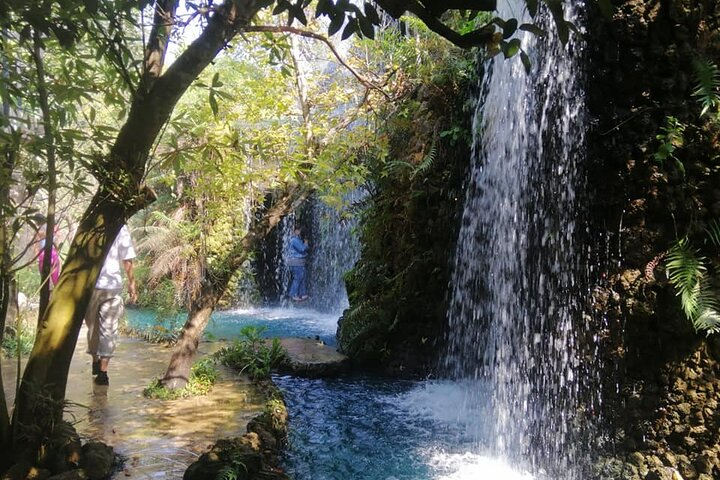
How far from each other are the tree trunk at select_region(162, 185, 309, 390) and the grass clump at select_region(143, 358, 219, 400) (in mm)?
71

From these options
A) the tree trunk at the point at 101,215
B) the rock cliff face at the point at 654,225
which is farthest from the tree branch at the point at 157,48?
the rock cliff face at the point at 654,225

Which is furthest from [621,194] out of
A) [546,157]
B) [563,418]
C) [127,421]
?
[127,421]

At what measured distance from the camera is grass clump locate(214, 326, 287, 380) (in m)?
6.87

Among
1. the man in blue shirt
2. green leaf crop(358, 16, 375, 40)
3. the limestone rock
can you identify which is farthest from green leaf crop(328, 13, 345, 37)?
the man in blue shirt

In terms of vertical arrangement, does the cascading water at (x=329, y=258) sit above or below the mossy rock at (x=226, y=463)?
above

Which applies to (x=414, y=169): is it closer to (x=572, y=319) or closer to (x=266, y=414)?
(x=572, y=319)

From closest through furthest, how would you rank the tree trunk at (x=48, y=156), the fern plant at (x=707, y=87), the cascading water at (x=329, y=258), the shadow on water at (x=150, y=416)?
the tree trunk at (x=48, y=156), the shadow on water at (x=150, y=416), the fern plant at (x=707, y=87), the cascading water at (x=329, y=258)

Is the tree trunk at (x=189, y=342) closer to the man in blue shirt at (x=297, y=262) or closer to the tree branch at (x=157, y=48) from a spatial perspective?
the tree branch at (x=157, y=48)

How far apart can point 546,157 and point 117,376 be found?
5692 mm

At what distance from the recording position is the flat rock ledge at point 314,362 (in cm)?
755

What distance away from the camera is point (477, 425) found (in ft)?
19.7

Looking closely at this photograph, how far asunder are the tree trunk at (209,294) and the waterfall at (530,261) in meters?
2.57

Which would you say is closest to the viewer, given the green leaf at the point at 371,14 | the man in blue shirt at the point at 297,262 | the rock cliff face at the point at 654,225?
the green leaf at the point at 371,14

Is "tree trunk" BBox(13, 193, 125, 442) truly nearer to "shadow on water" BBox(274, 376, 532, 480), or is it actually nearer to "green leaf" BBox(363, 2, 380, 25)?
"shadow on water" BBox(274, 376, 532, 480)
